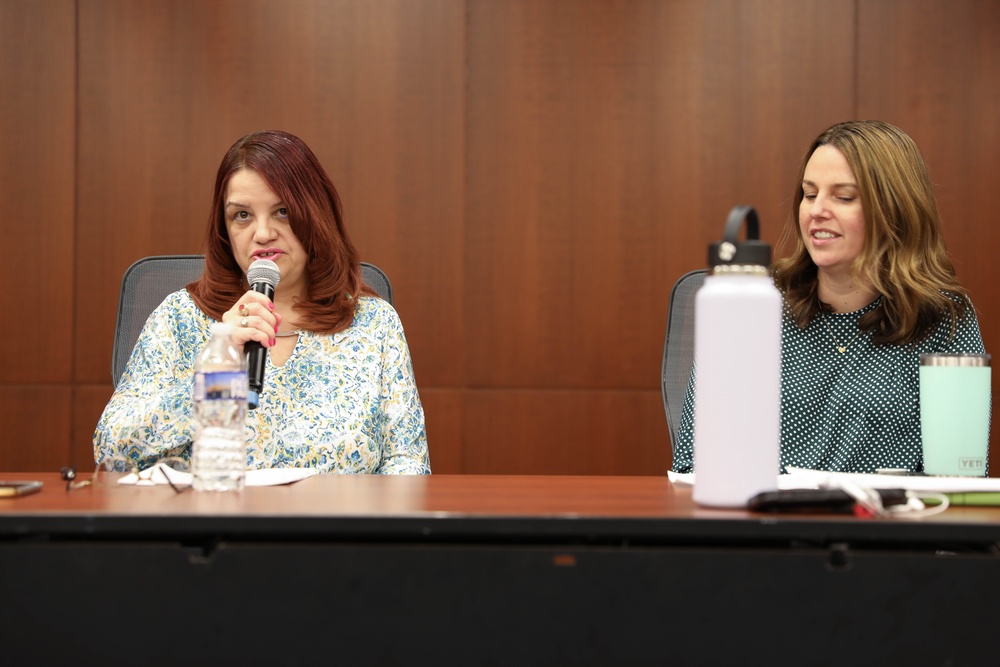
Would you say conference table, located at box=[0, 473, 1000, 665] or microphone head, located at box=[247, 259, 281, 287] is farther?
microphone head, located at box=[247, 259, 281, 287]

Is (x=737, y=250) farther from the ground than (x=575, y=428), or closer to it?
farther from the ground

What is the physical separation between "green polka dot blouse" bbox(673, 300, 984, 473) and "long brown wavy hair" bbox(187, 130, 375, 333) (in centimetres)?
73

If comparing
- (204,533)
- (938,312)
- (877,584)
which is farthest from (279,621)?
(938,312)

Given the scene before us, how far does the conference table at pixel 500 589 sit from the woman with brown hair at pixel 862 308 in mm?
764

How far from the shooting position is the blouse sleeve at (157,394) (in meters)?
1.68

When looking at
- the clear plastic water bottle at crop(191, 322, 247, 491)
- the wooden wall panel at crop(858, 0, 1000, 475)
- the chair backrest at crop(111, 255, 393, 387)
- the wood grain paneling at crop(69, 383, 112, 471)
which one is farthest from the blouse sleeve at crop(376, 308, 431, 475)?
the wooden wall panel at crop(858, 0, 1000, 475)

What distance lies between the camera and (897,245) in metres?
1.77

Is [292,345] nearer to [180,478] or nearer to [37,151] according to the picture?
[180,478]

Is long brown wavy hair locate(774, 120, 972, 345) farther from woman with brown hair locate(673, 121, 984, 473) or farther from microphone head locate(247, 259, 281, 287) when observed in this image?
microphone head locate(247, 259, 281, 287)

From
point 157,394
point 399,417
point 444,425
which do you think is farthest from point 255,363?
point 444,425

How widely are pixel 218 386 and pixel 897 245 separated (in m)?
1.22

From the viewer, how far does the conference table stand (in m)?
0.88

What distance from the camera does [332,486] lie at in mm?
1215

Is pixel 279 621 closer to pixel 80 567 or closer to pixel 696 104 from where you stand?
pixel 80 567
